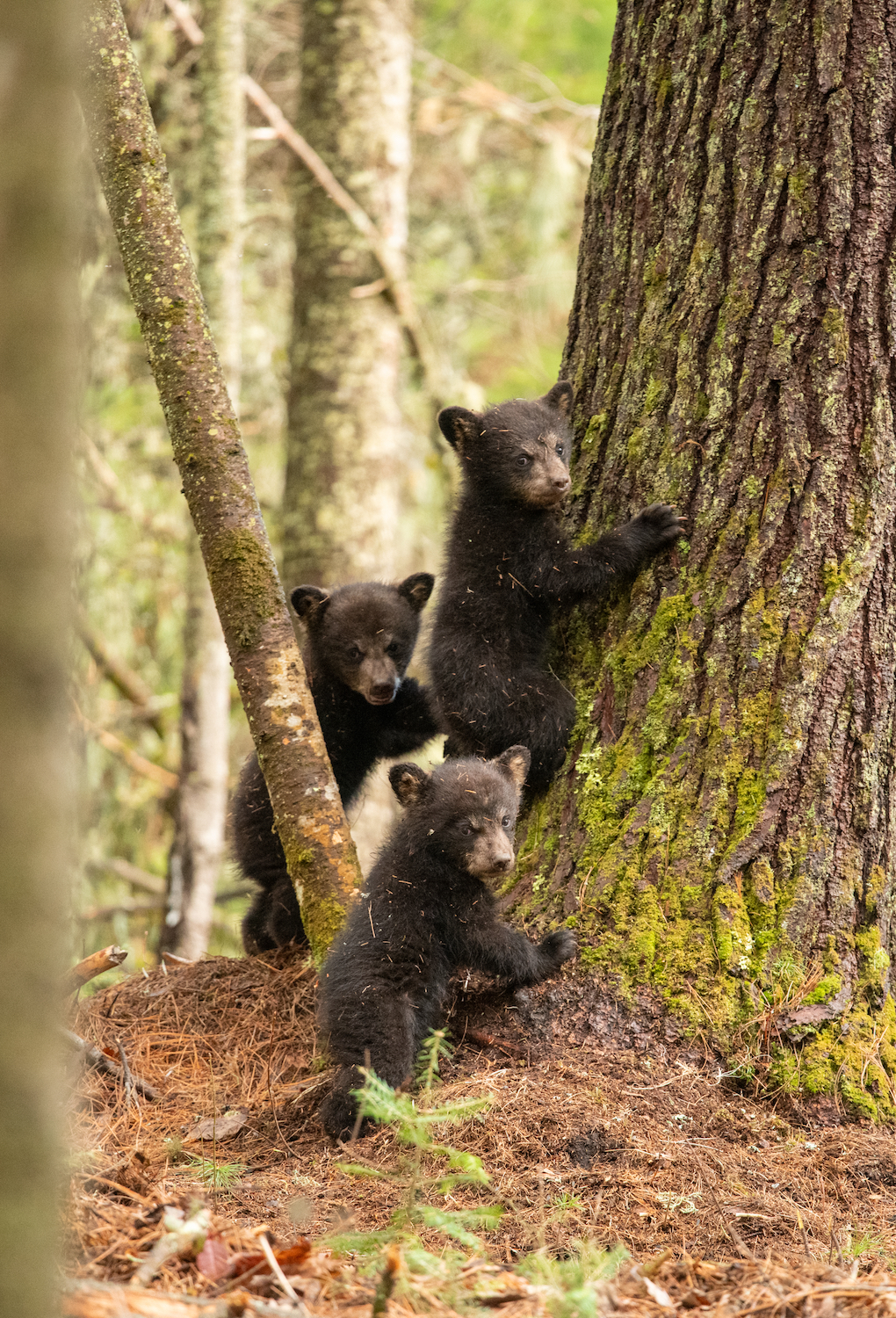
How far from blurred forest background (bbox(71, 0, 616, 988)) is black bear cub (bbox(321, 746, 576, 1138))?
4146mm

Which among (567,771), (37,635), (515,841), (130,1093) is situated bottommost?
(130,1093)

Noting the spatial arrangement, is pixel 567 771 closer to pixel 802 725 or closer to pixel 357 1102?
pixel 802 725

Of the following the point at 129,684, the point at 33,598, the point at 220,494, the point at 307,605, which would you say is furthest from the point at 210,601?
the point at 33,598

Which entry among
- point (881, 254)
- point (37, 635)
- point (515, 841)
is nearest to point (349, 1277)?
point (37, 635)

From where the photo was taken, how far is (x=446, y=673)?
502cm

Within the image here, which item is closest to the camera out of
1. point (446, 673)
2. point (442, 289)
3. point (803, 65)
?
point (803, 65)

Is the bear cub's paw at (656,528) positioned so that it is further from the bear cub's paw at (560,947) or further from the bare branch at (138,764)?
the bare branch at (138,764)

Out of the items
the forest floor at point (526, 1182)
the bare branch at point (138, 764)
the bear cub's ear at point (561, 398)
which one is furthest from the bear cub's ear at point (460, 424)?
the bare branch at point (138, 764)

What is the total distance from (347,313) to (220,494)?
19.0 ft

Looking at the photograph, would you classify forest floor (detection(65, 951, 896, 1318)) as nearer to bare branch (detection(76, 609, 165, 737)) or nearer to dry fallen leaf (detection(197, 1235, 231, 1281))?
dry fallen leaf (detection(197, 1235, 231, 1281))

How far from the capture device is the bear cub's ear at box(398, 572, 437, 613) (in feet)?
21.5

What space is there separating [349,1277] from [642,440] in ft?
10.1

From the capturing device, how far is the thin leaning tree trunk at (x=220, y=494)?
4.32 m

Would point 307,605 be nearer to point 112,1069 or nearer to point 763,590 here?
point 112,1069
